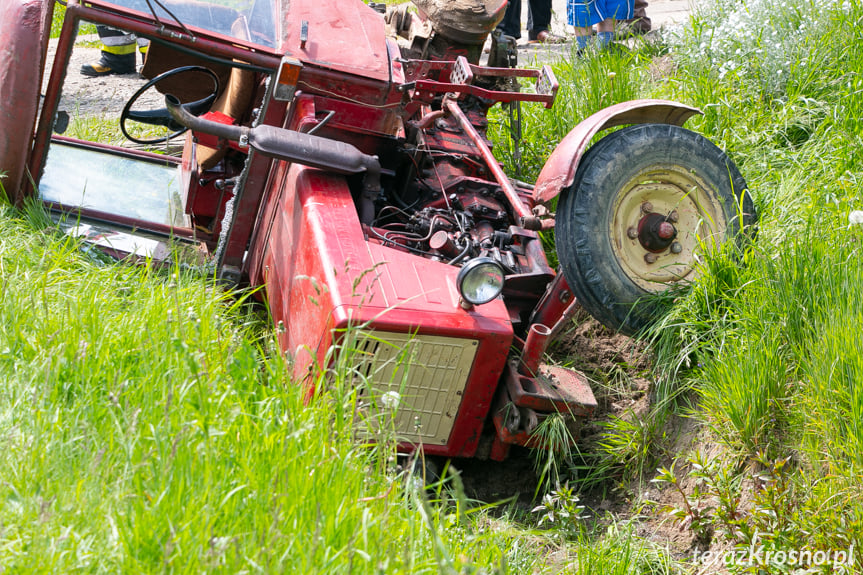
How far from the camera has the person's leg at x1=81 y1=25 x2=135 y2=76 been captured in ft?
29.9

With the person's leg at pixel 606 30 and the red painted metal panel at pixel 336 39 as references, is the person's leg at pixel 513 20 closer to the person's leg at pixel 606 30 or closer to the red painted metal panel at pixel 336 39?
the person's leg at pixel 606 30

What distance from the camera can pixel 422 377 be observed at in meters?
3.37

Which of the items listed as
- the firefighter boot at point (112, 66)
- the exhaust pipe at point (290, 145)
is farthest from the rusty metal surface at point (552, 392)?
the firefighter boot at point (112, 66)

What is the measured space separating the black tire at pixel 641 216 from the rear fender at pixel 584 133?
57 millimetres

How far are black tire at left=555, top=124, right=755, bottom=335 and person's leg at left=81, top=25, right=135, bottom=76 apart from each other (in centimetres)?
693

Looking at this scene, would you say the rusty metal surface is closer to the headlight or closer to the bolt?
the headlight

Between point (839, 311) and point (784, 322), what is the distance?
0.91 feet

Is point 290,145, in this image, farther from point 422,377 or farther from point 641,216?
point 641,216

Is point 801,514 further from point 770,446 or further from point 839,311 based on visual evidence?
point 839,311

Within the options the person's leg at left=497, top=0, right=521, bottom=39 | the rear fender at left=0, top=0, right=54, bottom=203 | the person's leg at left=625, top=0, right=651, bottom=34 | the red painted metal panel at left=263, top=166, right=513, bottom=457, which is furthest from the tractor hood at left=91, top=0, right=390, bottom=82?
the person's leg at left=497, top=0, right=521, bottom=39

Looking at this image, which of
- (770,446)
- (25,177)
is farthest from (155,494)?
(25,177)

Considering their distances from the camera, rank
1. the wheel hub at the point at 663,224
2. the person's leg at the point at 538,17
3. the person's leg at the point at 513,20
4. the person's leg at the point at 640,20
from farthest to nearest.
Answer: the person's leg at the point at 513,20 → the person's leg at the point at 538,17 → the person's leg at the point at 640,20 → the wheel hub at the point at 663,224

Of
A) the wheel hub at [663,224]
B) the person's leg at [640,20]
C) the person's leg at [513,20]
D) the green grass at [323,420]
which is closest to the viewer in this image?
the green grass at [323,420]

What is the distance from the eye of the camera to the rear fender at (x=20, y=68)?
12.8ft
